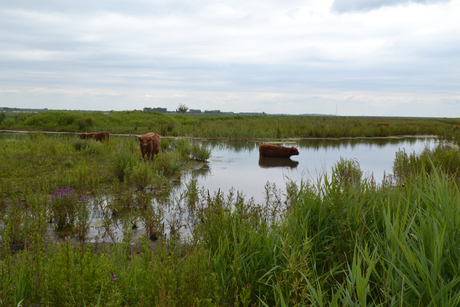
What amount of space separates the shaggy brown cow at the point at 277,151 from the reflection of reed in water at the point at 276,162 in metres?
0.27

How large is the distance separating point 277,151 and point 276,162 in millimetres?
1022

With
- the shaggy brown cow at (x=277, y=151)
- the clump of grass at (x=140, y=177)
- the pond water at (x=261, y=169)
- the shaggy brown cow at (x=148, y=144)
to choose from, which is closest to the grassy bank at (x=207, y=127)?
the pond water at (x=261, y=169)

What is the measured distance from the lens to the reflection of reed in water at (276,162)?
11377 millimetres

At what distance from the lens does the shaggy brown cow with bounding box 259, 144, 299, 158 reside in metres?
12.8

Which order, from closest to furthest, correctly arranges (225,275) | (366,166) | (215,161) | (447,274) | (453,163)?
(447,274)
(225,275)
(453,163)
(366,166)
(215,161)

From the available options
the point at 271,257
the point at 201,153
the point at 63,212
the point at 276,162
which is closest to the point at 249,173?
the point at 276,162

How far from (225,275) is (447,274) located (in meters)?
1.58

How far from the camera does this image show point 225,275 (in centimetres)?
265

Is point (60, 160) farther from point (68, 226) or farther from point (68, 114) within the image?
point (68, 114)

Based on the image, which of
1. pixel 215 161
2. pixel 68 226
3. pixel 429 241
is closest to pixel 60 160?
pixel 215 161

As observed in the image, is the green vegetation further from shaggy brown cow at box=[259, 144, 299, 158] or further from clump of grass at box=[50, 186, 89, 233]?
shaggy brown cow at box=[259, 144, 299, 158]

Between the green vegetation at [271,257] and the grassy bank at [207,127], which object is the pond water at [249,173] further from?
the grassy bank at [207,127]

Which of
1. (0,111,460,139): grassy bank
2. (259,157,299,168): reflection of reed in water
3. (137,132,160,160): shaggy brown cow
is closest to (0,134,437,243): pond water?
(259,157,299,168): reflection of reed in water

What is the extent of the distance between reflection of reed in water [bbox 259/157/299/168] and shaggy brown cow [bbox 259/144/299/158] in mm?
267
